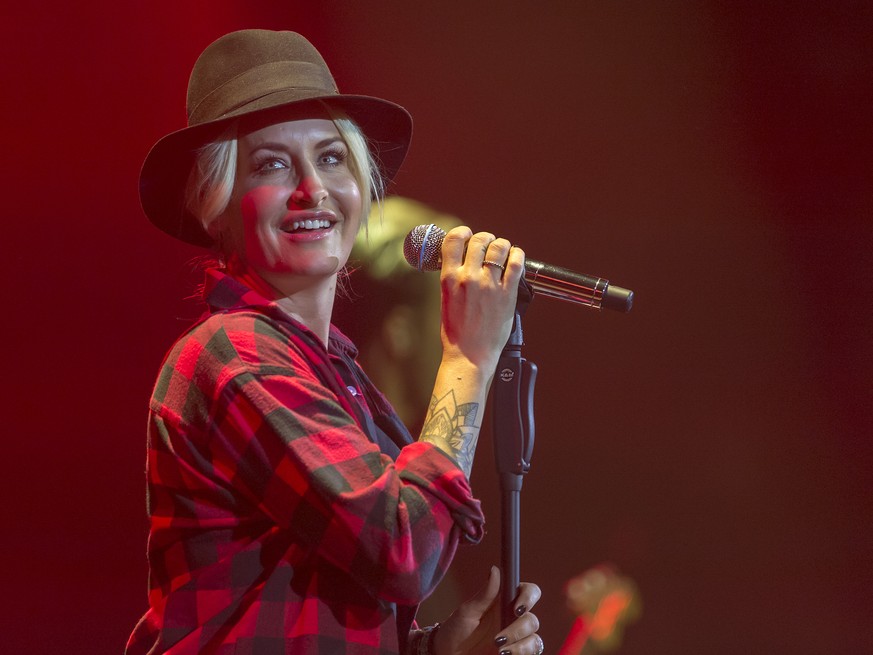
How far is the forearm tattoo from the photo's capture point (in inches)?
43.0

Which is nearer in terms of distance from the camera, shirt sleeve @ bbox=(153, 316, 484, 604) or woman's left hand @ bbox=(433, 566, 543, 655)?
shirt sleeve @ bbox=(153, 316, 484, 604)

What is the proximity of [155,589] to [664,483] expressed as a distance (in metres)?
1.42

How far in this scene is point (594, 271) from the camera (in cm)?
219

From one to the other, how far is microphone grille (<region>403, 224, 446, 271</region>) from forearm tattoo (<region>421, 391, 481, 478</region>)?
292mm

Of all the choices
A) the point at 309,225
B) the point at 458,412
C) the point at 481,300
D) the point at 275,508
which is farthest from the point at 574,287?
the point at 275,508

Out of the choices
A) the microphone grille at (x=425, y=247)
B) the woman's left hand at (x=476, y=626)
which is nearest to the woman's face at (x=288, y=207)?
the microphone grille at (x=425, y=247)

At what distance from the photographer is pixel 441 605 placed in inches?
87.9

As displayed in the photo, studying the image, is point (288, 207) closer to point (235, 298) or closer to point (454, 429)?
point (235, 298)

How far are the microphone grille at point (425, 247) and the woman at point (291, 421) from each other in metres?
0.10

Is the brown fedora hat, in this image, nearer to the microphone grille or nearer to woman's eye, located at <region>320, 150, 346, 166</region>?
woman's eye, located at <region>320, 150, 346, 166</region>

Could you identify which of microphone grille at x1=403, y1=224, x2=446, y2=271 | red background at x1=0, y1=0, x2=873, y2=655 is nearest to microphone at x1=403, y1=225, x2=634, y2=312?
microphone grille at x1=403, y1=224, x2=446, y2=271

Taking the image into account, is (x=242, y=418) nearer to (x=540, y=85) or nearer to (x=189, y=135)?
(x=189, y=135)

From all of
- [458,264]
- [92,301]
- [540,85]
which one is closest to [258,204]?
[458,264]

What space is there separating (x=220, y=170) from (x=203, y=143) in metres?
0.06
